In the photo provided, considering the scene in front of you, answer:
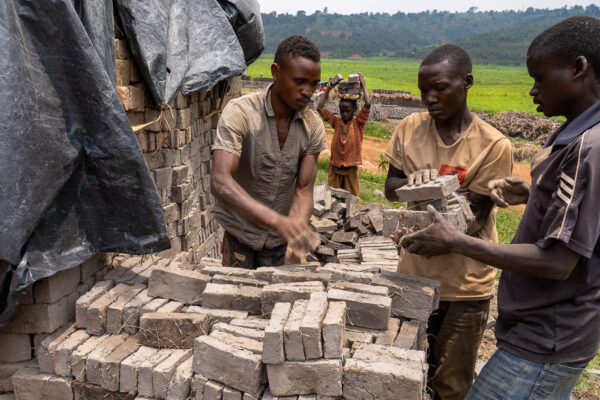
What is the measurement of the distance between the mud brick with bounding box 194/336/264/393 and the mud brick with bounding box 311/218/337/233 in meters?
4.23

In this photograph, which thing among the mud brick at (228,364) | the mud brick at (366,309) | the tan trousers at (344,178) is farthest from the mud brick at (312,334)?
the tan trousers at (344,178)

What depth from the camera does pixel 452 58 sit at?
2758 mm

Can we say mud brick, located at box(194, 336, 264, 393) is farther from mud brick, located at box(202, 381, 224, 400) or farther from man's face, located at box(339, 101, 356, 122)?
man's face, located at box(339, 101, 356, 122)

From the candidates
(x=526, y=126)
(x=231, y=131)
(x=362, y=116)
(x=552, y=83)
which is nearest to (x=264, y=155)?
(x=231, y=131)

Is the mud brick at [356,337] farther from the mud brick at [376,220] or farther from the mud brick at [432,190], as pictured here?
the mud brick at [376,220]

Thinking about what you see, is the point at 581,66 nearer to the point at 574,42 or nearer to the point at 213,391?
the point at 574,42

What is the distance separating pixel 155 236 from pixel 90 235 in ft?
1.32

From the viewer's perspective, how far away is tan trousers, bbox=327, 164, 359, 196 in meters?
8.40

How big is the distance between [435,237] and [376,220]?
4.70 meters

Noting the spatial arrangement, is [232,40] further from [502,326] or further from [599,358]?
[599,358]

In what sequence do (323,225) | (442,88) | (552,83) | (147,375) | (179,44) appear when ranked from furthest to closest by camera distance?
(323,225) < (179,44) < (442,88) < (147,375) < (552,83)

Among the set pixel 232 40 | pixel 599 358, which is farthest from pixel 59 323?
pixel 599 358

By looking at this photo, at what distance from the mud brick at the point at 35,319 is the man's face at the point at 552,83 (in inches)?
119

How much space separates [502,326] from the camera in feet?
7.99
